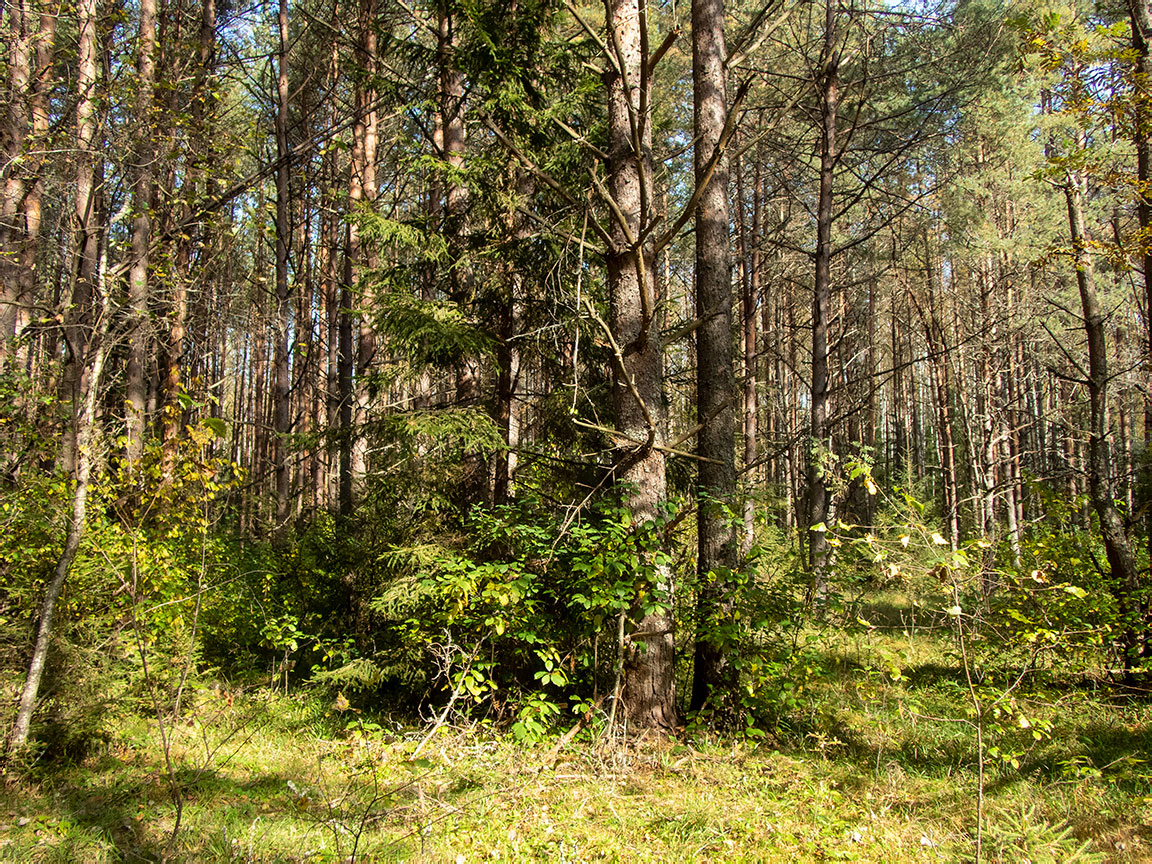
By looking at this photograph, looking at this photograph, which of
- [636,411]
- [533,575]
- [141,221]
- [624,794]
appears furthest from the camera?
[141,221]

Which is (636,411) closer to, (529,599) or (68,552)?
(529,599)

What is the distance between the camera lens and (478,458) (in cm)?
658

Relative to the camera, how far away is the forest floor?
3.62m

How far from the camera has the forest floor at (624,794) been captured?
3619 millimetres

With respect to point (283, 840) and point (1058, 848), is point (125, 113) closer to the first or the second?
point (283, 840)

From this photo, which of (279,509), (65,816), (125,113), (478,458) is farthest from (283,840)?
(125,113)

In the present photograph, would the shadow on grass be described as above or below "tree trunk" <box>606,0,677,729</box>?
below

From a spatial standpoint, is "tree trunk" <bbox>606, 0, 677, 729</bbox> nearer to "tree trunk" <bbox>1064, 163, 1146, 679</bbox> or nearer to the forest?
the forest

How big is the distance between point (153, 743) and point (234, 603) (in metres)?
2.39

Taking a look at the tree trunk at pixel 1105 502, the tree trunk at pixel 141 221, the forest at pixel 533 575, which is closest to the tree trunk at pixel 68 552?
the forest at pixel 533 575

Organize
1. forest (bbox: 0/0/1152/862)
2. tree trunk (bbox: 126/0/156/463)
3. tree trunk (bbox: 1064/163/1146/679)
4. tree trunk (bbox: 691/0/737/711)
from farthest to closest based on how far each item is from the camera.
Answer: tree trunk (bbox: 126/0/156/463) < tree trunk (bbox: 1064/163/1146/679) < tree trunk (bbox: 691/0/737/711) < forest (bbox: 0/0/1152/862)

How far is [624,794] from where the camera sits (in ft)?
14.1

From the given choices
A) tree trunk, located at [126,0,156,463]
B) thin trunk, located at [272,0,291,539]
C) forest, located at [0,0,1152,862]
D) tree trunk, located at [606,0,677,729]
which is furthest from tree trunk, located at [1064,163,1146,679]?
thin trunk, located at [272,0,291,539]

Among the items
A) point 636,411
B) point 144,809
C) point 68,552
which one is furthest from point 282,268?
point 144,809
